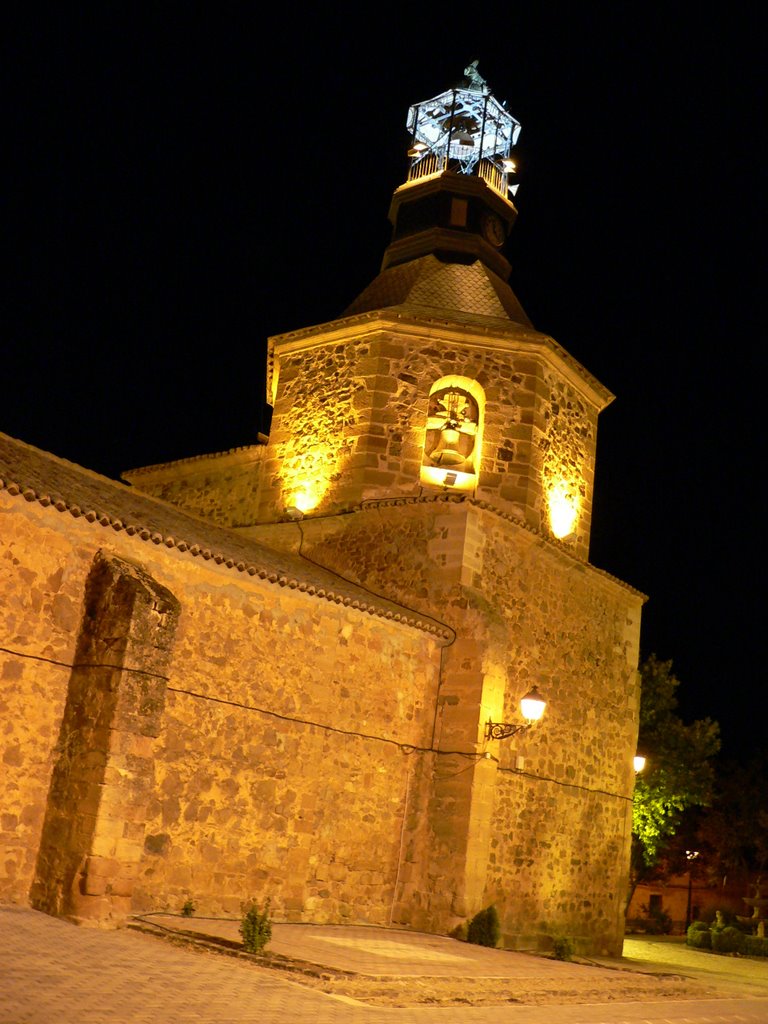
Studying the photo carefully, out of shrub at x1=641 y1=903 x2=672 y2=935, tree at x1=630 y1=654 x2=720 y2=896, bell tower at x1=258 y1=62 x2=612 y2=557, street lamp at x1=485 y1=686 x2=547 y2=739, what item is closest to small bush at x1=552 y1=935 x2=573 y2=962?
street lamp at x1=485 y1=686 x2=547 y2=739

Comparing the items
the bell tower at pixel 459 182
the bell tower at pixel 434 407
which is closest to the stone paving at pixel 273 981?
the bell tower at pixel 434 407

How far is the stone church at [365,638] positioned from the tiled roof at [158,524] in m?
0.06

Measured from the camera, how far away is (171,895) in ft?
37.1

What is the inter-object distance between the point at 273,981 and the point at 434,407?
11.1 metres

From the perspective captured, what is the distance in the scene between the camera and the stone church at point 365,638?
10.5 metres

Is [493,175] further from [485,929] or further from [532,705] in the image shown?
[485,929]

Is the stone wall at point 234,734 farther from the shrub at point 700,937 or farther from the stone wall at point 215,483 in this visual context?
the shrub at point 700,937

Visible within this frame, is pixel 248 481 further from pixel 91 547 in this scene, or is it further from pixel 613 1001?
pixel 613 1001

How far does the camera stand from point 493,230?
21234 millimetres

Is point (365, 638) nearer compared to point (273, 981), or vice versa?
point (273, 981)

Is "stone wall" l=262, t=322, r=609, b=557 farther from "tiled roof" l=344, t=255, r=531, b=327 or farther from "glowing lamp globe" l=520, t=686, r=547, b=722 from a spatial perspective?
"glowing lamp globe" l=520, t=686, r=547, b=722

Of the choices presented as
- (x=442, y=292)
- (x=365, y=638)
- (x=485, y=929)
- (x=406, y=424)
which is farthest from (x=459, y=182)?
(x=485, y=929)

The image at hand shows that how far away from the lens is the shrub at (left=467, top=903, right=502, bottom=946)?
13797 millimetres

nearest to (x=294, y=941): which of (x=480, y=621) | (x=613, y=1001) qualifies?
(x=613, y=1001)
